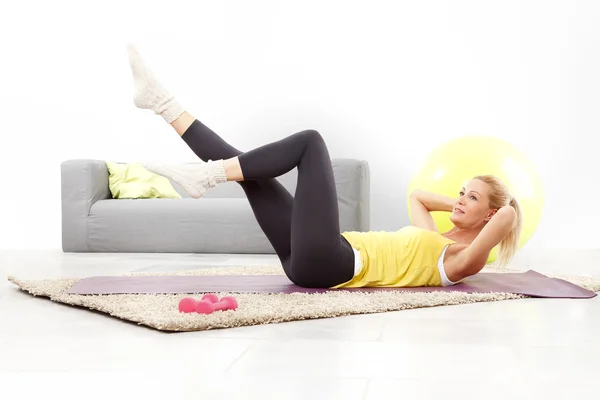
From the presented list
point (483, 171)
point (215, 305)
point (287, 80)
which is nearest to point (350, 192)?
point (483, 171)

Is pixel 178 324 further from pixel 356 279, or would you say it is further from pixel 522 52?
pixel 522 52

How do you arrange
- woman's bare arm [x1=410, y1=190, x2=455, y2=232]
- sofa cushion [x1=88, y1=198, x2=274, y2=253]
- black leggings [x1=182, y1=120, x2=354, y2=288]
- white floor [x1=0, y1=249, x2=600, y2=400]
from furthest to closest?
1. sofa cushion [x1=88, y1=198, x2=274, y2=253]
2. woman's bare arm [x1=410, y1=190, x2=455, y2=232]
3. black leggings [x1=182, y1=120, x2=354, y2=288]
4. white floor [x1=0, y1=249, x2=600, y2=400]

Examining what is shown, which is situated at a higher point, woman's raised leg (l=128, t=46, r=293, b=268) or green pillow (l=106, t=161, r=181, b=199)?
woman's raised leg (l=128, t=46, r=293, b=268)

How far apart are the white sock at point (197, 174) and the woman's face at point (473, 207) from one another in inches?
36.2

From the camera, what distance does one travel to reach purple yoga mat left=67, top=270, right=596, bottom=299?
8.11ft

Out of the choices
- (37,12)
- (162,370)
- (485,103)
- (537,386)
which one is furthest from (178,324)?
(37,12)

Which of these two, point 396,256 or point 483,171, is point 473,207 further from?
point 483,171

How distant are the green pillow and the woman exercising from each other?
256 cm

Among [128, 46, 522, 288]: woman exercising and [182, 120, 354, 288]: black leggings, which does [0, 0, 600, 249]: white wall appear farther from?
[182, 120, 354, 288]: black leggings

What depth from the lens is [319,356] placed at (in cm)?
150

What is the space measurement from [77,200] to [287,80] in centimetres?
202

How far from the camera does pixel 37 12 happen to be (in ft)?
19.5

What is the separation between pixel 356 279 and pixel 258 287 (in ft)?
1.16

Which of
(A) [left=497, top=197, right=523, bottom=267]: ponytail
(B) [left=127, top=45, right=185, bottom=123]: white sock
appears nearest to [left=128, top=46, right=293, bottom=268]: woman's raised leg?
(B) [left=127, top=45, right=185, bottom=123]: white sock
